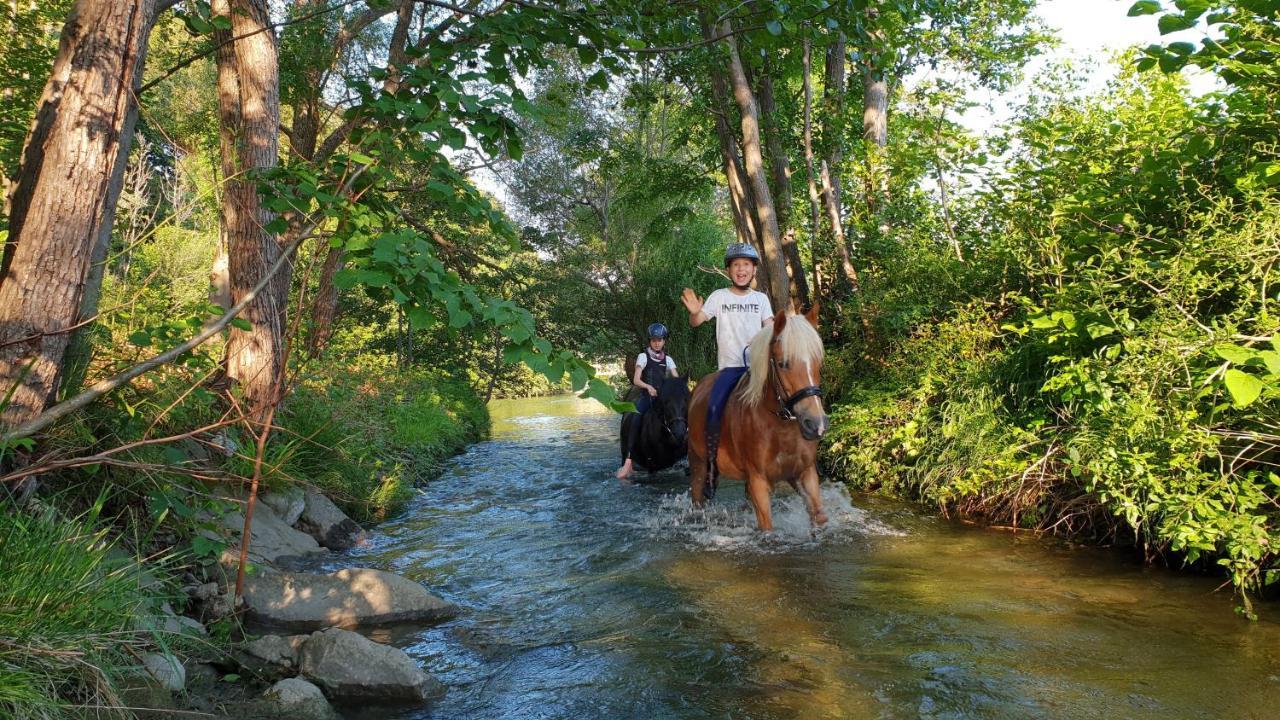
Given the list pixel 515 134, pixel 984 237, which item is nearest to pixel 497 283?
pixel 984 237

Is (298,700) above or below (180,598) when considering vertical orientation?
below

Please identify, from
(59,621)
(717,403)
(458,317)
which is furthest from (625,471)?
(59,621)

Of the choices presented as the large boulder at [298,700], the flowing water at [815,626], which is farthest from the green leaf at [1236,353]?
the large boulder at [298,700]

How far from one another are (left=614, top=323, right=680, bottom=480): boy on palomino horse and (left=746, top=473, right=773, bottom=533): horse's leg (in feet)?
13.0

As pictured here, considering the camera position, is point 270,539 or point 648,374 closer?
point 270,539

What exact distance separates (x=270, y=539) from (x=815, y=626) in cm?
462

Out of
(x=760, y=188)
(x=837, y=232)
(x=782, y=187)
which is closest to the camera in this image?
(x=760, y=188)

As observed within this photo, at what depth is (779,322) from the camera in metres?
6.27

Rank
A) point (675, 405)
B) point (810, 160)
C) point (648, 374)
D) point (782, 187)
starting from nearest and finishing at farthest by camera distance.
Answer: point (675, 405) → point (648, 374) → point (810, 160) → point (782, 187)

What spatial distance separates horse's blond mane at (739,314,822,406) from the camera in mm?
6199

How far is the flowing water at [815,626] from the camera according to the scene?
3836 mm

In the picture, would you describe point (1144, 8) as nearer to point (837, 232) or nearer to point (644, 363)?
point (837, 232)

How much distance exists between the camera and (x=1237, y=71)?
5184mm

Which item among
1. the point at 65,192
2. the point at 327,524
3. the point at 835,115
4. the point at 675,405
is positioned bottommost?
the point at 327,524
